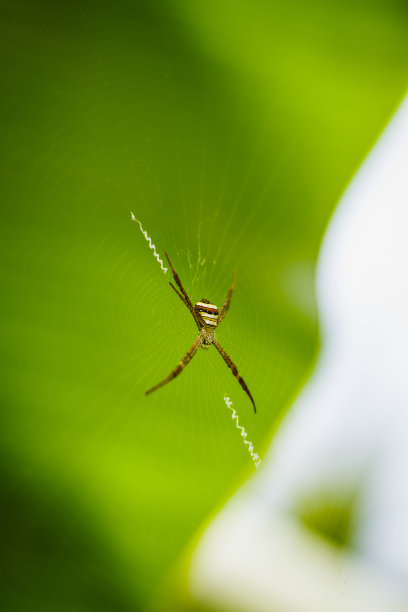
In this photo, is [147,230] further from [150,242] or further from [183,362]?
[183,362]

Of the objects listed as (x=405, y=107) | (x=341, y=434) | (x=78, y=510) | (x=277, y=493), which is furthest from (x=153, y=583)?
(x=405, y=107)

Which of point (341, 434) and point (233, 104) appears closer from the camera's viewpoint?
point (233, 104)

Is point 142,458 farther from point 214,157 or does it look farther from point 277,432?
point 214,157

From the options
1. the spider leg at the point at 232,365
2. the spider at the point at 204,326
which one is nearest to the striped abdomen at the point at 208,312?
the spider at the point at 204,326

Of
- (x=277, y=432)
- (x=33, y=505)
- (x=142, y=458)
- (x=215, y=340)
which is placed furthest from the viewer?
(x=277, y=432)

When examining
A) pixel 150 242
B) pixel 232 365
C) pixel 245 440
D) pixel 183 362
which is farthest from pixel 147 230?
pixel 245 440
